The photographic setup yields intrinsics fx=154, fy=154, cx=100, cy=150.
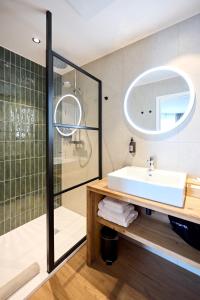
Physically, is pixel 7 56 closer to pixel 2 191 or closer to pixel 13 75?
pixel 13 75

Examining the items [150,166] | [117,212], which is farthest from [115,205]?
[150,166]

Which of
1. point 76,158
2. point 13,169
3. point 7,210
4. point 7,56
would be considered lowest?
point 7,210

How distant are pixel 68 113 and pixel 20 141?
2.49 feet

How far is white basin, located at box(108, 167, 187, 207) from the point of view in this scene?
3.23 feet

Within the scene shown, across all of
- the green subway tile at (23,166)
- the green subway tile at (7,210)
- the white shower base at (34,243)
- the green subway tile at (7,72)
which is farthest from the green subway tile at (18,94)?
the white shower base at (34,243)

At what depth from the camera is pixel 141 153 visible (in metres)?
1.63

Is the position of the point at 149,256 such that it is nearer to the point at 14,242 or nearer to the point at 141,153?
the point at 141,153

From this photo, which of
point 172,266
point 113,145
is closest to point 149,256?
point 172,266

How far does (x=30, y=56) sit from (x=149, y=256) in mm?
2634

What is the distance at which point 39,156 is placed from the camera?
217cm

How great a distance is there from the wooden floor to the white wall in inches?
36.6

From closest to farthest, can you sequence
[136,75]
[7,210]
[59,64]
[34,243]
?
[59,64] → [136,75] → [34,243] → [7,210]

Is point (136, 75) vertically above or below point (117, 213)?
above

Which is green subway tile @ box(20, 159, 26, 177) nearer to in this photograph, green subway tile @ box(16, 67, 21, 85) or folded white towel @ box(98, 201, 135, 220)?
green subway tile @ box(16, 67, 21, 85)
